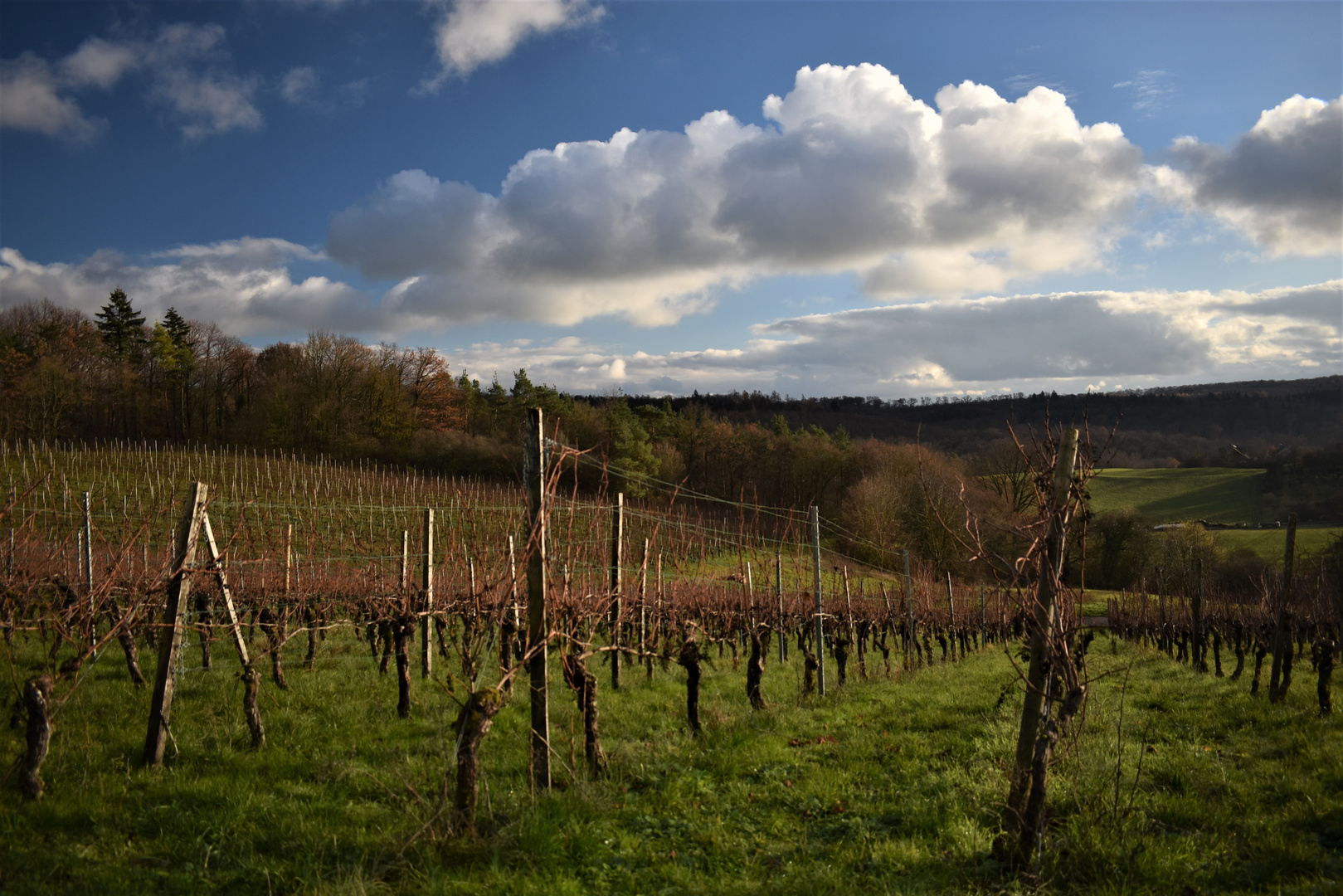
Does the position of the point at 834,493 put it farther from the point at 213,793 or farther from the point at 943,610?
the point at 213,793

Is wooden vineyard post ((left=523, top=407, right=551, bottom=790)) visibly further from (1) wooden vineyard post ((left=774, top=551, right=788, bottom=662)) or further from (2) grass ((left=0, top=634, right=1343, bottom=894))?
(1) wooden vineyard post ((left=774, top=551, right=788, bottom=662))

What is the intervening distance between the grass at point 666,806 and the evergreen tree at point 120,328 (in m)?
59.7

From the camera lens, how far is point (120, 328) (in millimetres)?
53875

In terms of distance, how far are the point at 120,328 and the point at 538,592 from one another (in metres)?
66.1

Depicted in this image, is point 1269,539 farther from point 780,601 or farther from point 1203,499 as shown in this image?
point 780,601

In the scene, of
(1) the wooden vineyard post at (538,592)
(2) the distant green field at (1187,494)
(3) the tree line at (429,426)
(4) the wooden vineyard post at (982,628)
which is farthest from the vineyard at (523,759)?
(2) the distant green field at (1187,494)

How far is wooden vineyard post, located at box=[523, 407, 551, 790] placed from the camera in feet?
15.5

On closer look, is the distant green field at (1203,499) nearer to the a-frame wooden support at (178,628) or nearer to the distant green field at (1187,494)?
the distant green field at (1187,494)

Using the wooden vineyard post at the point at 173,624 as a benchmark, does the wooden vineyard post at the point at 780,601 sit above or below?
below

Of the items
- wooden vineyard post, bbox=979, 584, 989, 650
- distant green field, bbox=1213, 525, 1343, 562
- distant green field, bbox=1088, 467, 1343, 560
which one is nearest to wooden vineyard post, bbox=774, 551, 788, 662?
wooden vineyard post, bbox=979, 584, 989, 650

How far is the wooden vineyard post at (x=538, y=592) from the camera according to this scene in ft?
15.5

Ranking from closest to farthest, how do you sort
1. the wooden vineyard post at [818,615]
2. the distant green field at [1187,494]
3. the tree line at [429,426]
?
the wooden vineyard post at [818,615]
the tree line at [429,426]
the distant green field at [1187,494]

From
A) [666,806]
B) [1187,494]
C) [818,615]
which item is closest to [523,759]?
[666,806]

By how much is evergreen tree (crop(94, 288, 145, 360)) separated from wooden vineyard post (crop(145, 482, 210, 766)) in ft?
200
